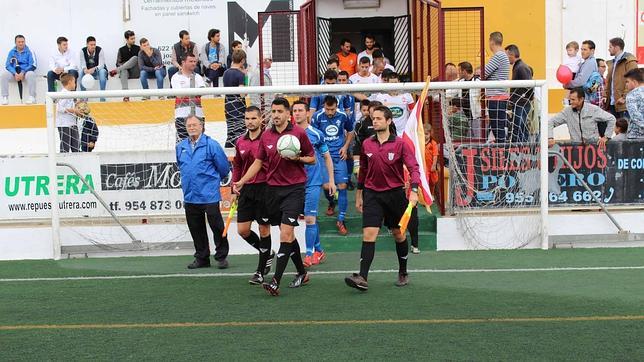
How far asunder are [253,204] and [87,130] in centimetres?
417

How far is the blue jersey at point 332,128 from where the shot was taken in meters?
12.6

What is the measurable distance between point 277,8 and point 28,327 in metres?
14.3

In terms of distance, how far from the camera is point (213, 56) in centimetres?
1961

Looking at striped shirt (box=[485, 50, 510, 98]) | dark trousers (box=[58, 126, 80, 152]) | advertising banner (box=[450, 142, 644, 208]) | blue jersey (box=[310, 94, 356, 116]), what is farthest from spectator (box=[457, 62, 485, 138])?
dark trousers (box=[58, 126, 80, 152])

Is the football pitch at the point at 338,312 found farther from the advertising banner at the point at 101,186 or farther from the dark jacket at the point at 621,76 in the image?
the dark jacket at the point at 621,76

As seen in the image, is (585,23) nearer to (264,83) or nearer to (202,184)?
(264,83)

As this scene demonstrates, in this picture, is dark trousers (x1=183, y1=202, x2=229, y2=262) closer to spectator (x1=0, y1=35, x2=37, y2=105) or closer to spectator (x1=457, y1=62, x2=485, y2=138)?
spectator (x1=457, y1=62, x2=485, y2=138)

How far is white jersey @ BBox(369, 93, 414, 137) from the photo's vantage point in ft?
45.0

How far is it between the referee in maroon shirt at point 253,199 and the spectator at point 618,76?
7055 millimetres

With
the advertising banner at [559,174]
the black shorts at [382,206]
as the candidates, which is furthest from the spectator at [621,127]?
the black shorts at [382,206]

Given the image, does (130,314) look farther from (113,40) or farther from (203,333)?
(113,40)

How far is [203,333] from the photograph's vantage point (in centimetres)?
765

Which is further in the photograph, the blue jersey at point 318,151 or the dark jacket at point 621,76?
the dark jacket at point 621,76

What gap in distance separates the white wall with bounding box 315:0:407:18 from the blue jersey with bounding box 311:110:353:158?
7.26 meters
